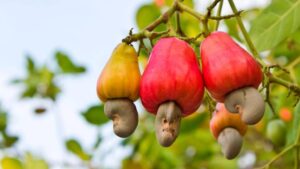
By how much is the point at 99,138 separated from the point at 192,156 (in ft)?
1.11

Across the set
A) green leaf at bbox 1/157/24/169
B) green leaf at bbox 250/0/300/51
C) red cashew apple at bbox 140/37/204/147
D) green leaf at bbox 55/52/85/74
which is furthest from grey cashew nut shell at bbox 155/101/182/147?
green leaf at bbox 55/52/85/74

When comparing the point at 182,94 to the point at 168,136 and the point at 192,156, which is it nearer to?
the point at 168,136

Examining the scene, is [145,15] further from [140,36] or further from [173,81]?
[173,81]

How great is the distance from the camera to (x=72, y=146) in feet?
6.93

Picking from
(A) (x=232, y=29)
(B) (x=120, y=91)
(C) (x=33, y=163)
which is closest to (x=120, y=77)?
(B) (x=120, y=91)

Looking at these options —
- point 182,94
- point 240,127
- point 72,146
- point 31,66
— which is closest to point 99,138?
point 72,146

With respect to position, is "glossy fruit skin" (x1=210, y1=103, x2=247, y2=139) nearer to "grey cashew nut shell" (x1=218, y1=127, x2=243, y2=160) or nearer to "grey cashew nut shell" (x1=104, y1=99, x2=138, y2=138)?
"grey cashew nut shell" (x1=218, y1=127, x2=243, y2=160)

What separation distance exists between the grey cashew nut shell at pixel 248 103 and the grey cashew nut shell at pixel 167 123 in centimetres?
9

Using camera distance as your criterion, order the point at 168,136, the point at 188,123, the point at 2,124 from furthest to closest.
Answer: the point at 2,124, the point at 188,123, the point at 168,136

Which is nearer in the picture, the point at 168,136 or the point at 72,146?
the point at 168,136

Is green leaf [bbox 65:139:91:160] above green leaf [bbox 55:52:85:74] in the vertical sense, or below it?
below

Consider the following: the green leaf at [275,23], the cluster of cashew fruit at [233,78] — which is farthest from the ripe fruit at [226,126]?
the green leaf at [275,23]

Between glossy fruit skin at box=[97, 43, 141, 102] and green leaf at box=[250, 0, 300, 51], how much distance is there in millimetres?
430

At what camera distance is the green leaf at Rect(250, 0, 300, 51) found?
135cm
